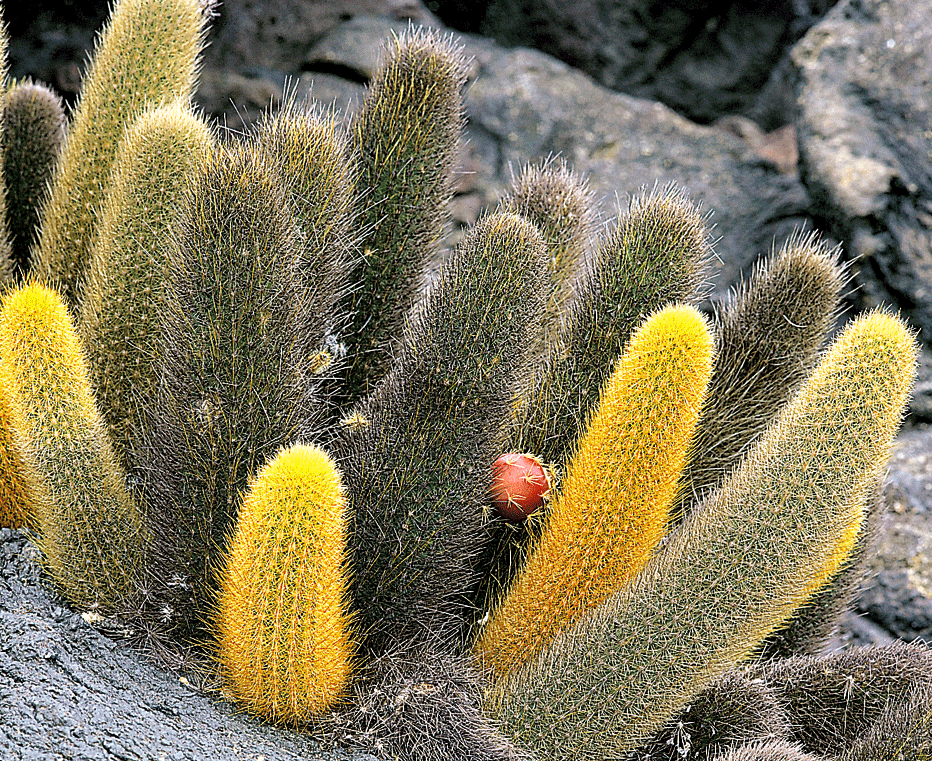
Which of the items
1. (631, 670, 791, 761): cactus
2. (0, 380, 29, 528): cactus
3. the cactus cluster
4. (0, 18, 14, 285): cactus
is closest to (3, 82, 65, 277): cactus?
(0, 18, 14, 285): cactus

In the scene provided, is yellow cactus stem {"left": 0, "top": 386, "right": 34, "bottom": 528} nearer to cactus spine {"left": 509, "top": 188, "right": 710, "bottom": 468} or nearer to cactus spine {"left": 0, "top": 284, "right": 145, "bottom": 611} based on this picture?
cactus spine {"left": 0, "top": 284, "right": 145, "bottom": 611}

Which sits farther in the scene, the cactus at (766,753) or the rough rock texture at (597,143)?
the rough rock texture at (597,143)

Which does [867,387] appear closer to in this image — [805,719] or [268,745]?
[805,719]

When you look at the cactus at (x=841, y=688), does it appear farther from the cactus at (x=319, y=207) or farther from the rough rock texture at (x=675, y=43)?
the rough rock texture at (x=675, y=43)

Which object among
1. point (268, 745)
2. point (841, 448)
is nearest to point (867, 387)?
point (841, 448)

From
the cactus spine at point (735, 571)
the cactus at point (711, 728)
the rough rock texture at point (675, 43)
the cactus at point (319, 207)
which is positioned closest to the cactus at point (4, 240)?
the cactus at point (319, 207)

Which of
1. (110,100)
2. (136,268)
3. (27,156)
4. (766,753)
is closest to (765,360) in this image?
(766,753)
